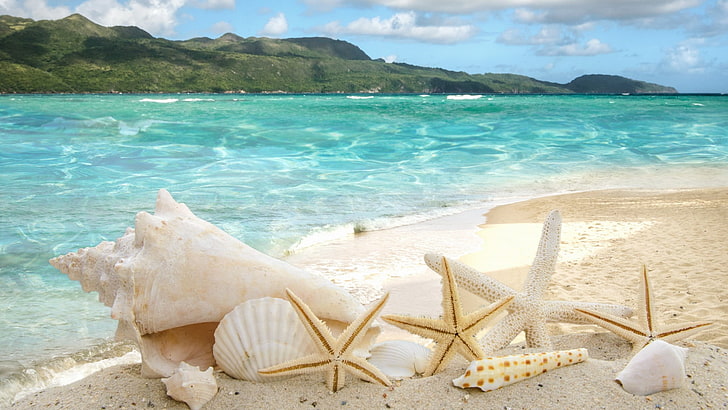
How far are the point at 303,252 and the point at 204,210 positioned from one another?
124 inches

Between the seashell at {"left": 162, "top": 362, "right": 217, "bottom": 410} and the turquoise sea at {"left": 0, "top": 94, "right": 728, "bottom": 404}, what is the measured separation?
1670 millimetres

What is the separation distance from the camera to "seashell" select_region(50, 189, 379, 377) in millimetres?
2879

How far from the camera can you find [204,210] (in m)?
9.49

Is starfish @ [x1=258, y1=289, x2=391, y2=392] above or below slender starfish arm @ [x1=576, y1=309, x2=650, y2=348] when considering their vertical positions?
above

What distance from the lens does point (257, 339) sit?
108 inches

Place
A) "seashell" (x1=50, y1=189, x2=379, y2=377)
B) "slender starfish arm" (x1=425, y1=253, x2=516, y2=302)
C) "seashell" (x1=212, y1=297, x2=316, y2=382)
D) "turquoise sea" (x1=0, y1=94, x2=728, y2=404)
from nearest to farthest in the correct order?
"seashell" (x1=212, y1=297, x2=316, y2=382) < "seashell" (x1=50, y1=189, x2=379, y2=377) < "slender starfish arm" (x1=425, y1=253, x2=516, y2=302) < "turquoise sea" (x1=0, y1=94, x2=728, y2=404)

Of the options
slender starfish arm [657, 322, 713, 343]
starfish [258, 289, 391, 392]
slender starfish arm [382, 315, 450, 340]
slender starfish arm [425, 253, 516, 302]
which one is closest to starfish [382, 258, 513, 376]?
slender starfish arm [382, 315, 450, 340]

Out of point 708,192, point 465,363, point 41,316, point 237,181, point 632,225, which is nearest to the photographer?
point 465,363

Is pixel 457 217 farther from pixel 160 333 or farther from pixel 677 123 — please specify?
pixel 677 123

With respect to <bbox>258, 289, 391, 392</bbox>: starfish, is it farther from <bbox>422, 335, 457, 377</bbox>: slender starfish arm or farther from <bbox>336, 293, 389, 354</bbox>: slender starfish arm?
<bbox>422, 335, 457, 377</bbox>: slender starfish arm

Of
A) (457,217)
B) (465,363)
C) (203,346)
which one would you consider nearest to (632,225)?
(457,217)

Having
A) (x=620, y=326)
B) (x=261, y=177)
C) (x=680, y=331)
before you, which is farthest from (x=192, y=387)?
(x=261, y=177)

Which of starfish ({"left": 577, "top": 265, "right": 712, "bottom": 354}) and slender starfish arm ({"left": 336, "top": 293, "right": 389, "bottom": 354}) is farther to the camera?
starfish ({"left": 577, "top": 265, "right": 712, "bottom": 354})

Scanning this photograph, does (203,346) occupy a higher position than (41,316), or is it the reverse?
(203,346)
